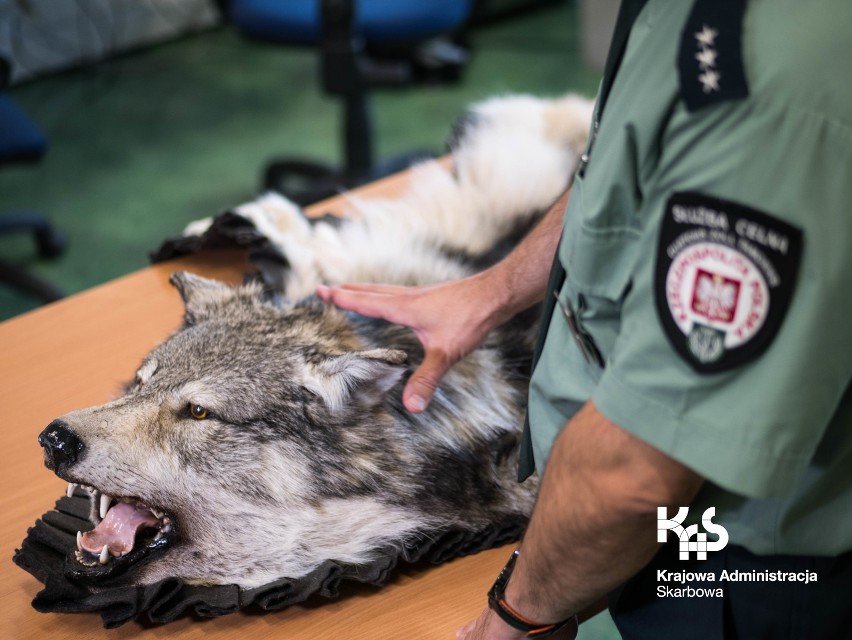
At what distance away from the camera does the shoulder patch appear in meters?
0.74

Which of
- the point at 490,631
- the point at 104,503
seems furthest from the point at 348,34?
the point at 490,631

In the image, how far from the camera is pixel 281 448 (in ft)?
4.05

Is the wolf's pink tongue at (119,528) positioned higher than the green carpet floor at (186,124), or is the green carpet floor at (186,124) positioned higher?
the wolf's pink tongue at (119,528)

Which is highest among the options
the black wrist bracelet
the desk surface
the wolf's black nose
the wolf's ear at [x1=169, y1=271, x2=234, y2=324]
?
the wolf's ear at [x1=169, y1=271, x2=234, y2=324]

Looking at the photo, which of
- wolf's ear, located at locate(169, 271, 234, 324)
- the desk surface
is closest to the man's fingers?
the desk surface

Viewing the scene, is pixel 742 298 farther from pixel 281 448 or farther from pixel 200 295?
pixel 200 295

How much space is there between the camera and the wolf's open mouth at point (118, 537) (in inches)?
47.1

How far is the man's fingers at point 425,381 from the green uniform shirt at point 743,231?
429mm

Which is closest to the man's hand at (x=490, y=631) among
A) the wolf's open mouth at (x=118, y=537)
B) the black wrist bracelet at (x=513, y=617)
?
the black wrist bracelet at (x=513, y=617)

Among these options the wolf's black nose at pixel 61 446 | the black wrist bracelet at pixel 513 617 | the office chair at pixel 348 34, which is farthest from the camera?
the office chair at pixel 348 34

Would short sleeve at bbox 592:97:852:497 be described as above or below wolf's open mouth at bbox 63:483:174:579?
above

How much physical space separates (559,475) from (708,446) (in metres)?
0.18

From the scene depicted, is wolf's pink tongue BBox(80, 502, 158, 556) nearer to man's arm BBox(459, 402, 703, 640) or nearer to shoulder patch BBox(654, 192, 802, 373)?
man's arm BBox(459, 402, 703, 640)

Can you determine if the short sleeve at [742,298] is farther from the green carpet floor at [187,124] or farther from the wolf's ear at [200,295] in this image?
the green carpet floor at [187,124]
